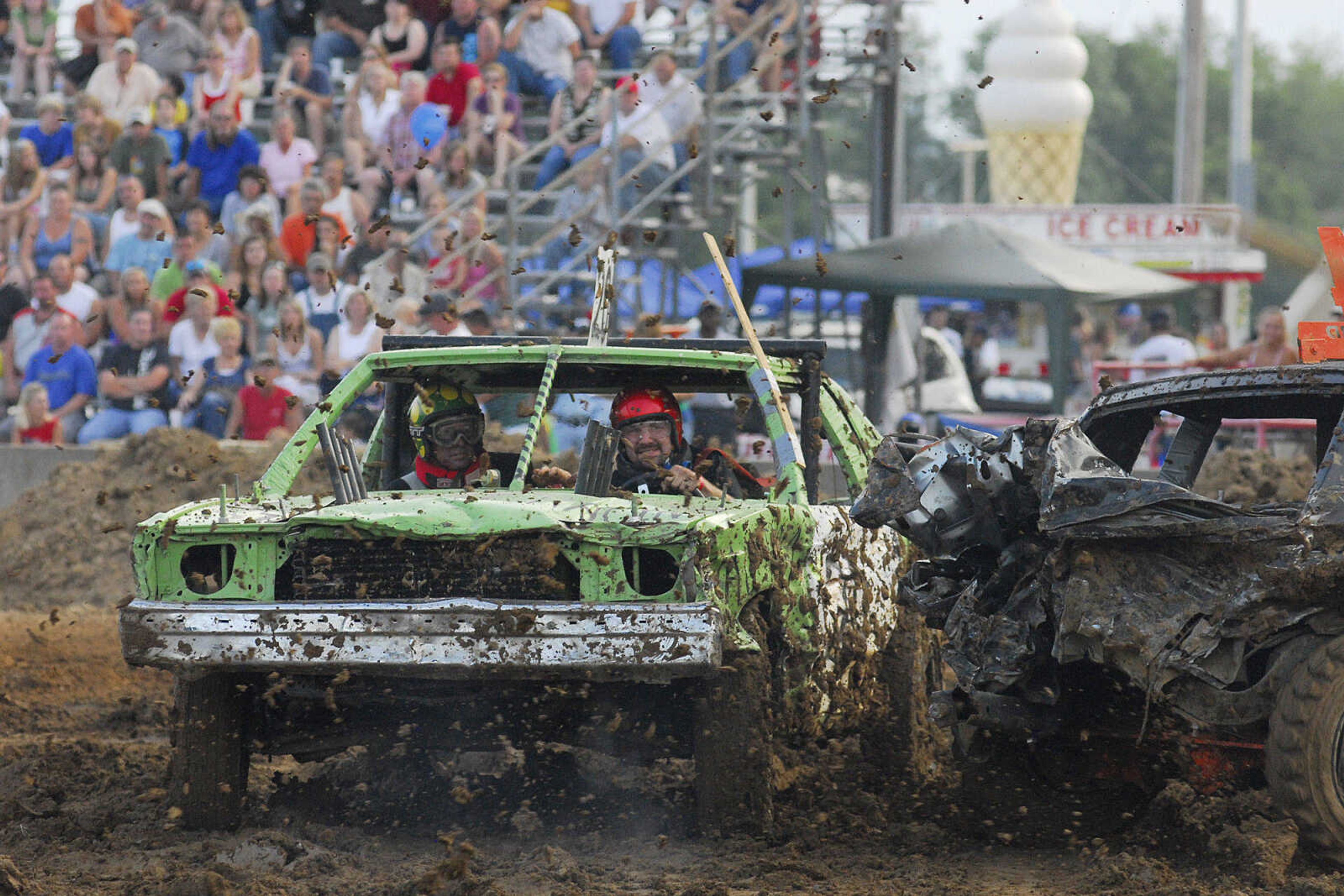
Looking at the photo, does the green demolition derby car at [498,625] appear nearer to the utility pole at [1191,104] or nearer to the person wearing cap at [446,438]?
the person wearing cap at [446,438]

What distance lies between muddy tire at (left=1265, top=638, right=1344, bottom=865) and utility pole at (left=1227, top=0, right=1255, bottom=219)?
87.9 feet

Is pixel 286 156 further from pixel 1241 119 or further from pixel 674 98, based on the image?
pixel 1241 119

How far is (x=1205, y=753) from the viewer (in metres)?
5.43

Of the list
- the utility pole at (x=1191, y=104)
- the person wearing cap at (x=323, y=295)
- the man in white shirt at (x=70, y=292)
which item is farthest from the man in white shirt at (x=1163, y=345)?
the man in white shirt at (x=70, y=292)

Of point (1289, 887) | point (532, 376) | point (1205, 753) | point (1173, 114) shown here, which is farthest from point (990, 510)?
point (1173, 114)

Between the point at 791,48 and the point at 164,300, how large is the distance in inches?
224

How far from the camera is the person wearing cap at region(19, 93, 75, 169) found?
57.0 ft

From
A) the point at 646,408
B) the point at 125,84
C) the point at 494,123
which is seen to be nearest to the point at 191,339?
the point at 494,123

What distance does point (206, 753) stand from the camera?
6.07 meters

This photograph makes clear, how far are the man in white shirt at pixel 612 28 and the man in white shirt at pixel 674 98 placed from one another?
0.58 m

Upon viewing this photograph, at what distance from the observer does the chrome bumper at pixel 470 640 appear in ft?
18.6

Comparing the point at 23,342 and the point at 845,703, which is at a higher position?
the point at 23,342

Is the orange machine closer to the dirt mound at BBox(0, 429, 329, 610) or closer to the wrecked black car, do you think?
the wrecked black car

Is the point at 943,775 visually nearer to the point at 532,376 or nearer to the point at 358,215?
the point at 532,376
